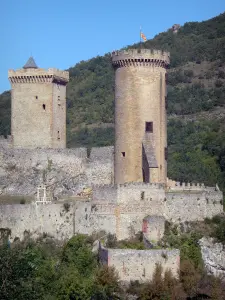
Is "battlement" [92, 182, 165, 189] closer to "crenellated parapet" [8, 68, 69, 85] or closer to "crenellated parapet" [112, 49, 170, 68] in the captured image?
"crenellated parapet" [112, 49, 170, 68]

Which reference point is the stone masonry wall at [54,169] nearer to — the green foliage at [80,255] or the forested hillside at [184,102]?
the green foliage at [80,255]

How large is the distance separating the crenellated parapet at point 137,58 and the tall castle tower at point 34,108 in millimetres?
5868

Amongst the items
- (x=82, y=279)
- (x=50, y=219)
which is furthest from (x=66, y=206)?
(x=82, y=279)

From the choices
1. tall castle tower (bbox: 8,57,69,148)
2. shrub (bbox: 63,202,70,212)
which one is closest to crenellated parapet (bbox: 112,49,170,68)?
tall castle tower (bbox: 8,57,69,148)

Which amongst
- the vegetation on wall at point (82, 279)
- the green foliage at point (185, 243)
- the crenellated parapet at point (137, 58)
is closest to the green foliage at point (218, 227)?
the green foliage at point (185, 243)

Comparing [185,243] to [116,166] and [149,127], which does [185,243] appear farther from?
[149,127]

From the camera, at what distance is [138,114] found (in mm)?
52719

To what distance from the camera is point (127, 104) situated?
5284 cm

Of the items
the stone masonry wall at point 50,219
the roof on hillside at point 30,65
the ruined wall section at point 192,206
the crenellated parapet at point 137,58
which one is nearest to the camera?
the stone masonry wall at point 50,219

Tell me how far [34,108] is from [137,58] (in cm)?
770

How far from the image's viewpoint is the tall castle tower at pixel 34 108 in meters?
58.2

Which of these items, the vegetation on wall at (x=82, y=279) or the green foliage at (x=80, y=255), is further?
the green foliage at (x=80, y=255)

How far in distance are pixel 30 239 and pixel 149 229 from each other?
5.48m

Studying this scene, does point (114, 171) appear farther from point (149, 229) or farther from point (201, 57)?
point (201, 57)
